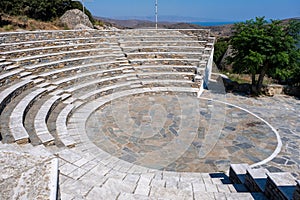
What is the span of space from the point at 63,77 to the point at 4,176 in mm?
6977

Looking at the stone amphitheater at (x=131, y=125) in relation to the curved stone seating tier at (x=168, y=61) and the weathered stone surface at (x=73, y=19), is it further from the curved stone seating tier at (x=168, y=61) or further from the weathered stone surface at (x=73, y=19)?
the weathered stone surface at (x=73, y=19)

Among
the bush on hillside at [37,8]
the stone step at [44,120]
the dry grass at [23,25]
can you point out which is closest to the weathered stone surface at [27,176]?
the stone step at [44,120]

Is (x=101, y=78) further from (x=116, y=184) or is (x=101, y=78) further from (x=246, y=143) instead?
(x=116, y=184)

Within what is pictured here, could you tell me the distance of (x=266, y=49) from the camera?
30.0 feet

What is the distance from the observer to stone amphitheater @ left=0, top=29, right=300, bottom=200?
3250 millimetres

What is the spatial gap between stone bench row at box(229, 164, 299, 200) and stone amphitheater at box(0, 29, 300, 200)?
15mm

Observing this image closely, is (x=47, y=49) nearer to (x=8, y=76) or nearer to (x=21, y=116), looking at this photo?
(x=8, y=76)

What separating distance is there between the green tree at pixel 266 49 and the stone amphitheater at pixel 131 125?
1169 millimetres

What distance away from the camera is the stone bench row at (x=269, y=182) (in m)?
3.01

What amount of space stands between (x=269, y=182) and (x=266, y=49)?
23.2 feet

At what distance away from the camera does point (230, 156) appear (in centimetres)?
547

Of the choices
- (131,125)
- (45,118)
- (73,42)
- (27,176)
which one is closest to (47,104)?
(45,118)

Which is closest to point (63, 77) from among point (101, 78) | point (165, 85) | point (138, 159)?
point (101, 78)

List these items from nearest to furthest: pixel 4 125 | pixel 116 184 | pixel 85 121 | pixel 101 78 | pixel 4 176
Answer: pixel 4 176 < pixel 116 184 < pixel 4 125 < pixel 85 121 < pixel 101 78
